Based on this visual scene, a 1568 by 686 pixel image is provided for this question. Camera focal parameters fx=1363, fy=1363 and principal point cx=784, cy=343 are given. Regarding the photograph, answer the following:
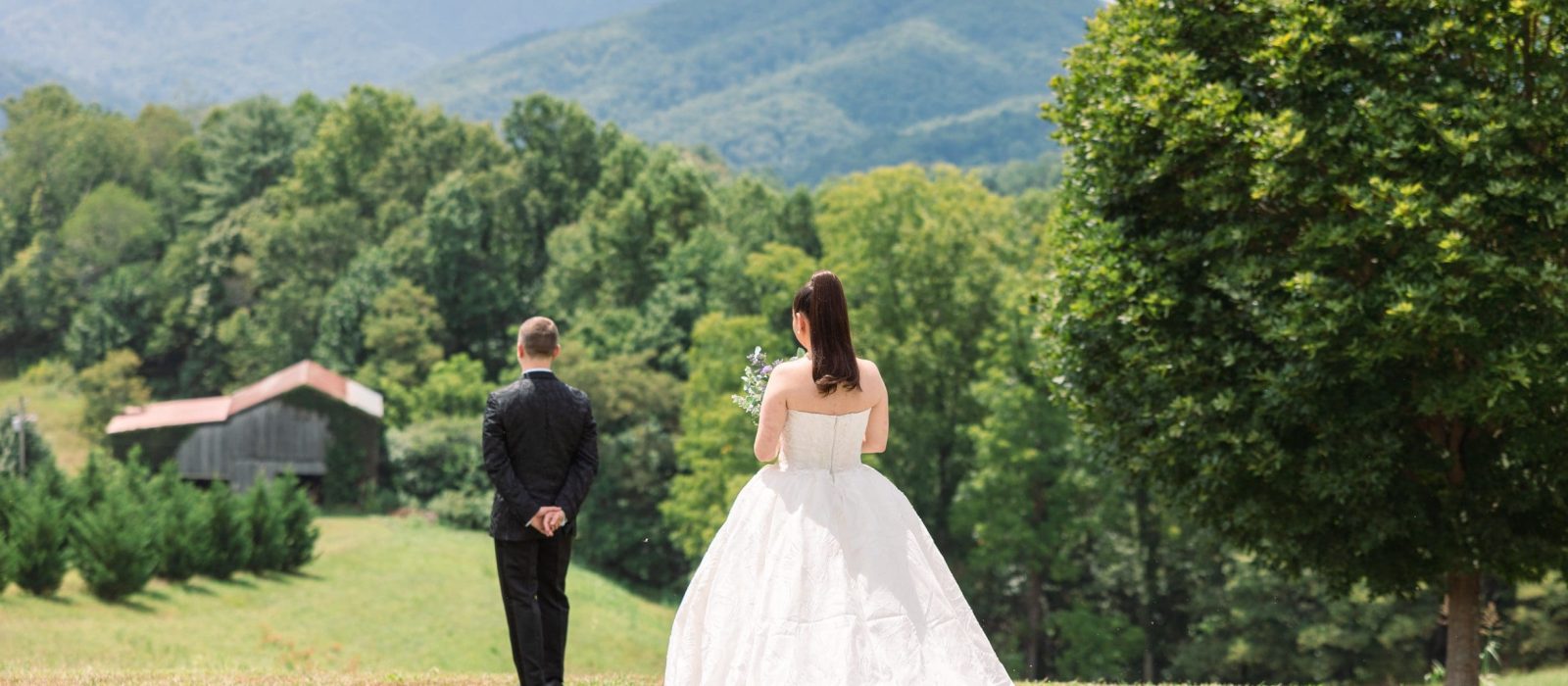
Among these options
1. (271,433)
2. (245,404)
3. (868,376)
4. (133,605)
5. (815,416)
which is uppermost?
(245,404)

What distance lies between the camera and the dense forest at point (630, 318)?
130ft

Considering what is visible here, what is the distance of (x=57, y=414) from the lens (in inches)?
2940

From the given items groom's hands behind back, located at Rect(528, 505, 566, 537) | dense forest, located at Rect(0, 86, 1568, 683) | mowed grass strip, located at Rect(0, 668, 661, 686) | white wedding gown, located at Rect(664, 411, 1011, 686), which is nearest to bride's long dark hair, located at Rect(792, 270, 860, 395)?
white wedding gown, located at Rect(664, 411, 1011, 686)

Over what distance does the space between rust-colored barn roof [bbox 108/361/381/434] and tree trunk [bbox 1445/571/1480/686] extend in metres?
49.6

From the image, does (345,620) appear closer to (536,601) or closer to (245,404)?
(245,404)

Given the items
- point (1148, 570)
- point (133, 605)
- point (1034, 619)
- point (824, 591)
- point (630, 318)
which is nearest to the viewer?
point (824, 591)

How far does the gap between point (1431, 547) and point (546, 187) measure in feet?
219

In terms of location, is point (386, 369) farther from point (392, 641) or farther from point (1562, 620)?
point (1562, 620)

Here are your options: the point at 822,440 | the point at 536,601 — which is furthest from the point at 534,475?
the point at 822,440

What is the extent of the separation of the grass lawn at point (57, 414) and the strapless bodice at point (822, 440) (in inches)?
2518

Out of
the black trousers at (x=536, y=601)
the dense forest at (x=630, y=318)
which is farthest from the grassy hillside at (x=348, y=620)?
the black trousers at (x=536, y=601)

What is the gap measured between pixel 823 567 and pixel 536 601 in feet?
6.47

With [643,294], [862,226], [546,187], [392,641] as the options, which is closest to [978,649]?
[392,641]

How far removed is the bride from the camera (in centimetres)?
731
